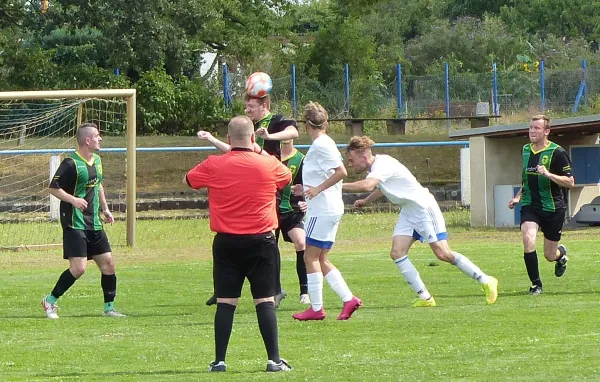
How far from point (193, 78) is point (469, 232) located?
21.3m

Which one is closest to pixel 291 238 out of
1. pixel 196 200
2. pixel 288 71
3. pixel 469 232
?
pixel 469 232

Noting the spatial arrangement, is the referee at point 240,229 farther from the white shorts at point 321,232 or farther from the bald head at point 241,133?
the white shorts at point 321,232

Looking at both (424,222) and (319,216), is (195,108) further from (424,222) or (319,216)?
(319,216)

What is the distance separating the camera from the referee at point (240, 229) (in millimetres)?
8727

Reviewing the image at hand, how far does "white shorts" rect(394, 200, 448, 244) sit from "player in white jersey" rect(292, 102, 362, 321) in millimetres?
1124

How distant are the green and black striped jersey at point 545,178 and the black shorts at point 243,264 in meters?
5.81

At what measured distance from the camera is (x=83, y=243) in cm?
1248

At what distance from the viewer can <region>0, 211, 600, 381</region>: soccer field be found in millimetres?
8805

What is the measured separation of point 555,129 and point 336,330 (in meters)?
16.9

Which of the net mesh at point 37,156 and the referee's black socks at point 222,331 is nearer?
the referee's black socks at point 222,331

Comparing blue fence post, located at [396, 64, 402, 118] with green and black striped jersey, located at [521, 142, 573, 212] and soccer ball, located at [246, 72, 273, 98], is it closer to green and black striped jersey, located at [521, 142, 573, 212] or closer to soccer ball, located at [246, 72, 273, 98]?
green and black striped jersey, located at [521, 142, 573, 212]

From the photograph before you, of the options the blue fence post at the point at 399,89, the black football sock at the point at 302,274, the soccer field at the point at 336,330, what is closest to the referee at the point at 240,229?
the soccer field at the point at 336,330

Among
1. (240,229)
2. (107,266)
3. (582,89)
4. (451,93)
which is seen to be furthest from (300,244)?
(582,89)

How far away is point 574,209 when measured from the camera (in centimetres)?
2809
